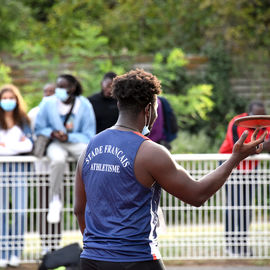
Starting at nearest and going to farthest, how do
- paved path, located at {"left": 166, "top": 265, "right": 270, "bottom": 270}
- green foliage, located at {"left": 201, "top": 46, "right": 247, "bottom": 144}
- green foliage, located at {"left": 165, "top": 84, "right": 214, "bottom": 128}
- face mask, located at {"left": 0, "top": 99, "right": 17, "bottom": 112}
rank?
paved path, located at {"left": 166, "top": 265, "right": 270, "bottom": 270} → face mask, located at {"left": 0, "top": 99, "right": 17, "bottom": 112} → green foliage, located at {"left": 165, "top": 84, "right": 214, "bottom": 128} → green foliage, located at {"left": 201, "top": 46, "right": 247, "bottom": 144}

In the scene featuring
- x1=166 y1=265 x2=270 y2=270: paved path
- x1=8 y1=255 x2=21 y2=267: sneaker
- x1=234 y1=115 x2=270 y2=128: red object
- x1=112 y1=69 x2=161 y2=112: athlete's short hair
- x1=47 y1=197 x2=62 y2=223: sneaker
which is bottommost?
x1=166 y1=265 x2=270 y2=270: paved path

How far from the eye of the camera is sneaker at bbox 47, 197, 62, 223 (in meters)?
6.98

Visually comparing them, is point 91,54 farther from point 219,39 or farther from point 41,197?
point 41,197

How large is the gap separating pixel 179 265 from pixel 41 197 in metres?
1.79

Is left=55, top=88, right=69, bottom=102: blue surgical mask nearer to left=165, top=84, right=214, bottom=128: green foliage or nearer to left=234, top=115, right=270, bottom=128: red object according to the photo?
left=234, top=115, right=270, bottom=128: red object

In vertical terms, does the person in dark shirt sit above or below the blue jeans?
above

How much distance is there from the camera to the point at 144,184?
3.35 m

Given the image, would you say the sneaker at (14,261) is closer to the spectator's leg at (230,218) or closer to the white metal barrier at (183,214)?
the white metal barrier at (183,214)

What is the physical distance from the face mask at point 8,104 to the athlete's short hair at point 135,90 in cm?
392

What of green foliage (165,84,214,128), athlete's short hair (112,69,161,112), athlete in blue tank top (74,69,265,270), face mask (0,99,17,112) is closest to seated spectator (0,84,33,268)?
face mask (0,99,17,112)

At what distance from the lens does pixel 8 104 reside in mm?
7199

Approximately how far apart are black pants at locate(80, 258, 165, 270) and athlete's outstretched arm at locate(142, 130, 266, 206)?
40cm

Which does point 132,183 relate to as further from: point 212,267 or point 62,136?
point 212,267

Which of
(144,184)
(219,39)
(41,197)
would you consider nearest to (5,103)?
(41,197)
